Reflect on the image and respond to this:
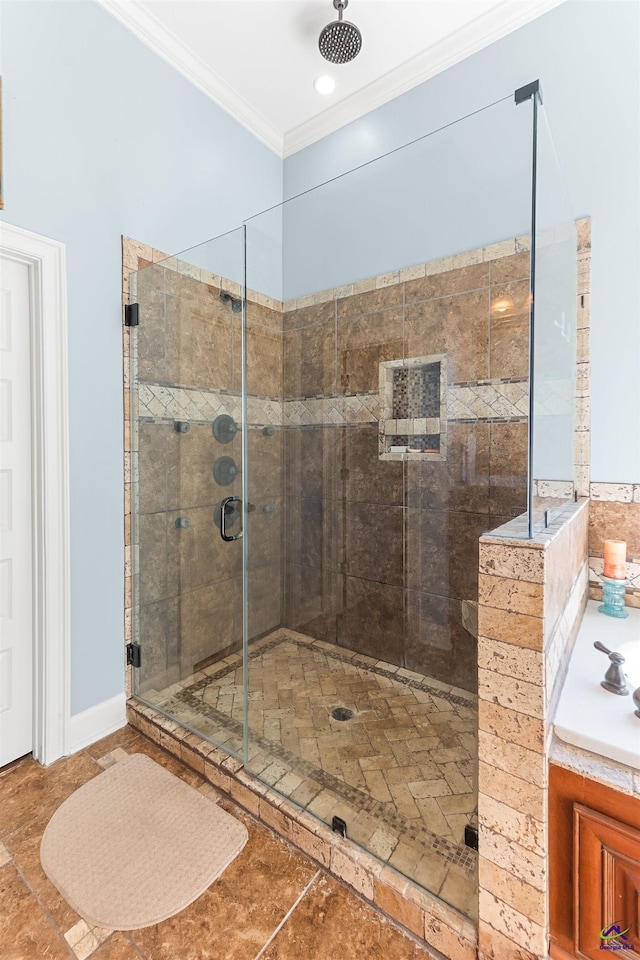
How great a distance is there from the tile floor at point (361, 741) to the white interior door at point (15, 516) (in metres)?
0.52

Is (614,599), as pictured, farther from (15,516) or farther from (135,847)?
(15,516)

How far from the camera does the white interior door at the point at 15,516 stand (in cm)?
165

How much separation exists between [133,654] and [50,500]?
0.82m

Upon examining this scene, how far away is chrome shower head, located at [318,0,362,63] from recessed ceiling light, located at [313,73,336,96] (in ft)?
0.78

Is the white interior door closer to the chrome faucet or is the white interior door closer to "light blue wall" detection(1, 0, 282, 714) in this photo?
"light blue wall" detection(1, 0, 282, 714)

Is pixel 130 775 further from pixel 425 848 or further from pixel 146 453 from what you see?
pixel 146 453

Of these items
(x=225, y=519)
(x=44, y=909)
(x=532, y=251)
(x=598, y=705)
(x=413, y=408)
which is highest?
(x=532, y=251)

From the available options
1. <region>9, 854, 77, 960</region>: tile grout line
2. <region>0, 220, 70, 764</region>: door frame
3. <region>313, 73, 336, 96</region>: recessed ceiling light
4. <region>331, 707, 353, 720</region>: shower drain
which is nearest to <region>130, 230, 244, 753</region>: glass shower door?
<region>0, 220, 70, 764</region>: door frame

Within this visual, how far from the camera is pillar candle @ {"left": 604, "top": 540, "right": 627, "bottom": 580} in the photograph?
164 cm

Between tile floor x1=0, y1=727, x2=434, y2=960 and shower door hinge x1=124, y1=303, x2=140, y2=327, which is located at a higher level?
shower door hinge x1=124, y1=303, x2=140, y2=327

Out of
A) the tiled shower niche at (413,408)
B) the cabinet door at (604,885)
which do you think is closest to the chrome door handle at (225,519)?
the tiled shower niche at (413,408)

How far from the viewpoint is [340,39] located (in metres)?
1.90

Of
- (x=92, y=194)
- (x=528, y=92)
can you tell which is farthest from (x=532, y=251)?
(x=92, y=194)

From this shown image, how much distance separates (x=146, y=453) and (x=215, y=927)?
1688 millimetres
